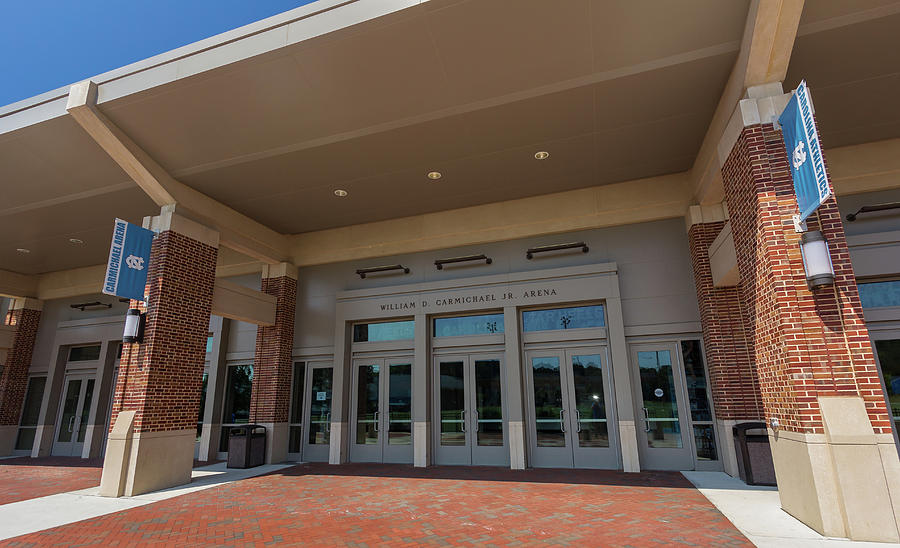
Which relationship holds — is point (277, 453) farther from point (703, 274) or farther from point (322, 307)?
point (703, 274)

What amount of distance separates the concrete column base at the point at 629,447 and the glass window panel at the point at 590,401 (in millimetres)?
432

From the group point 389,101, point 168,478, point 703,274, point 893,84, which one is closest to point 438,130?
point 389,101

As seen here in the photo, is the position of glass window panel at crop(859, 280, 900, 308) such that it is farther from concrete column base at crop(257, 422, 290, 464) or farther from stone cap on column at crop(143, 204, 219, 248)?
stone cap on column at crop(143, 204, 219, 248)

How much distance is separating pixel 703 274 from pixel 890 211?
10.6ft

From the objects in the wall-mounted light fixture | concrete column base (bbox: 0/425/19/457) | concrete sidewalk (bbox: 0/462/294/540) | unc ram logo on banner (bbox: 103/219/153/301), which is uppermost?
unc ram logo on banner (bbox: 103/219/153/301)

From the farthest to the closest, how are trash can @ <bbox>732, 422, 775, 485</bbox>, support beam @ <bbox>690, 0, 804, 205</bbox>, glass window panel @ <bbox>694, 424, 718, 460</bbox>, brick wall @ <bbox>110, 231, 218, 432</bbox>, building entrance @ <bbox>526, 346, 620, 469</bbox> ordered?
building entrance @ <bbox>526, 346, 620, 469</bbox>
glass window panel @ <bbox>694, 424, 718, 460</bbox>
brick wall @ <bbox>110, 231, 218, 432</bbox>
trash can @ <bbox>732, 422, 775, 485</bbox>
support beam @ <bbox>690, 0, 804, 205</bbox>

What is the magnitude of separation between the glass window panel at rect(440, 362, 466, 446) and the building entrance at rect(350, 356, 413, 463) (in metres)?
0.83

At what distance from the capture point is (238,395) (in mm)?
13117

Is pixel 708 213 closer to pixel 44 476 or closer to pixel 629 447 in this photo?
pixel 629 447

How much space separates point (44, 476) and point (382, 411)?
7.35m

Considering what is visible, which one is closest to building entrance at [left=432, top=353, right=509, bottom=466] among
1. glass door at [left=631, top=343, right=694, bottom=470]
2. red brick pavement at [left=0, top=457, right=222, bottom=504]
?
glass door at [left=631, top=343, right=694, bottom=470]

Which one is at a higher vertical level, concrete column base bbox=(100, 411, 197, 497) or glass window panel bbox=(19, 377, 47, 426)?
glass window panel bbox=(19, 377, 47, 426)

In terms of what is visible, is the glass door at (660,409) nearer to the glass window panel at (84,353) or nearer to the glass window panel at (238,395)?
the glass window panel at (238,395)

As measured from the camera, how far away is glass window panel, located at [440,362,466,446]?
35.7ft
